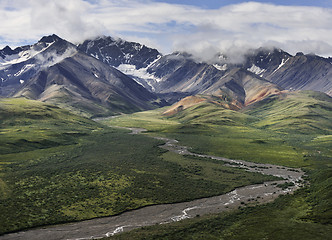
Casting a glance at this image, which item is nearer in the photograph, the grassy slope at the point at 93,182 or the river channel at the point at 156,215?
the river channel at the point at 156,215

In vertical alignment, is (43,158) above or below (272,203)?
above

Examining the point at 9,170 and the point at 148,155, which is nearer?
the point at 9,170

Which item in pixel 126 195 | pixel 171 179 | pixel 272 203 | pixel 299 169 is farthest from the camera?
pixel 299 169

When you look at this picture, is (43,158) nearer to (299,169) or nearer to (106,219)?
(106,219)

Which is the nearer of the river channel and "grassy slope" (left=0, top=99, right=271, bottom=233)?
the river channel

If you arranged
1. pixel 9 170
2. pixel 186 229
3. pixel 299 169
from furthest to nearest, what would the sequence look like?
pixel 299 169 < pixel 9 170 < pixel 186 229

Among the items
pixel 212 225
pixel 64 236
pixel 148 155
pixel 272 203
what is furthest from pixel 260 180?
pixel 64 236

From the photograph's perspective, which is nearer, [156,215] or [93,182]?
[156,215]

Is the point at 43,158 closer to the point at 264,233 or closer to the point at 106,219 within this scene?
the point at 106,219

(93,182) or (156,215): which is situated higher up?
(93,182)
